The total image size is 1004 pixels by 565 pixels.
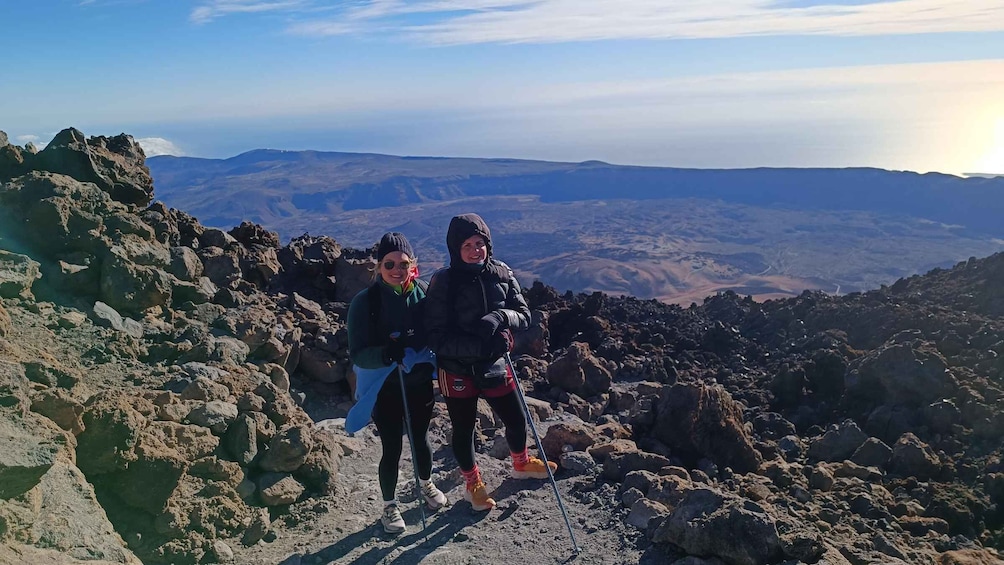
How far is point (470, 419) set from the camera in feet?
18.6

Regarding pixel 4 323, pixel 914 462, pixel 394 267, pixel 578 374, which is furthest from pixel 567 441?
pixel 4 323

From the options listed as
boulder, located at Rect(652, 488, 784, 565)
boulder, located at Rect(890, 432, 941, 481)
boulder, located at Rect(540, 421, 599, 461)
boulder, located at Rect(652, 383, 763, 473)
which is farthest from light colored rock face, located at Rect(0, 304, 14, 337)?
boulder, located at Rect(890, 432, 941, 481)

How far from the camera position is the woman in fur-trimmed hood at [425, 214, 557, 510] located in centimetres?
522

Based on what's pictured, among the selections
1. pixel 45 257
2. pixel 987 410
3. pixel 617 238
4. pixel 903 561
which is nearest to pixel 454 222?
pixel 903 561

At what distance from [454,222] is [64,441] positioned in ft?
9.83

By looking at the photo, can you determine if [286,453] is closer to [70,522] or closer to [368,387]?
[368,387]

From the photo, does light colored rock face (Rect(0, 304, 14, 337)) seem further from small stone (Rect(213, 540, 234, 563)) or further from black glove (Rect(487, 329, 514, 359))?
black glove (Rect(487, 329, 514, 359))

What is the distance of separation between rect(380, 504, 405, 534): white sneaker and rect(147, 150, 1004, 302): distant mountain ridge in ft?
201

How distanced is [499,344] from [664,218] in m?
132

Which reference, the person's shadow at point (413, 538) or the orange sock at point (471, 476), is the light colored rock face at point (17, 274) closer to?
the person's shadow at point (413, 538)

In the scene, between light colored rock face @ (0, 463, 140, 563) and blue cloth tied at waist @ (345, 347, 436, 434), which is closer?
light colored rock face @ (0, 463, 140, 563)

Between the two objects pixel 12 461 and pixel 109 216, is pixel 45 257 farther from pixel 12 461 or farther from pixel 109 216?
pixel 12 461

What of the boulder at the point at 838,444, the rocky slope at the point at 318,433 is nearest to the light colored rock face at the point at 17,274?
the rocky slope at the point at 318,433

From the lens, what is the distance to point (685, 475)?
21.3 feet
